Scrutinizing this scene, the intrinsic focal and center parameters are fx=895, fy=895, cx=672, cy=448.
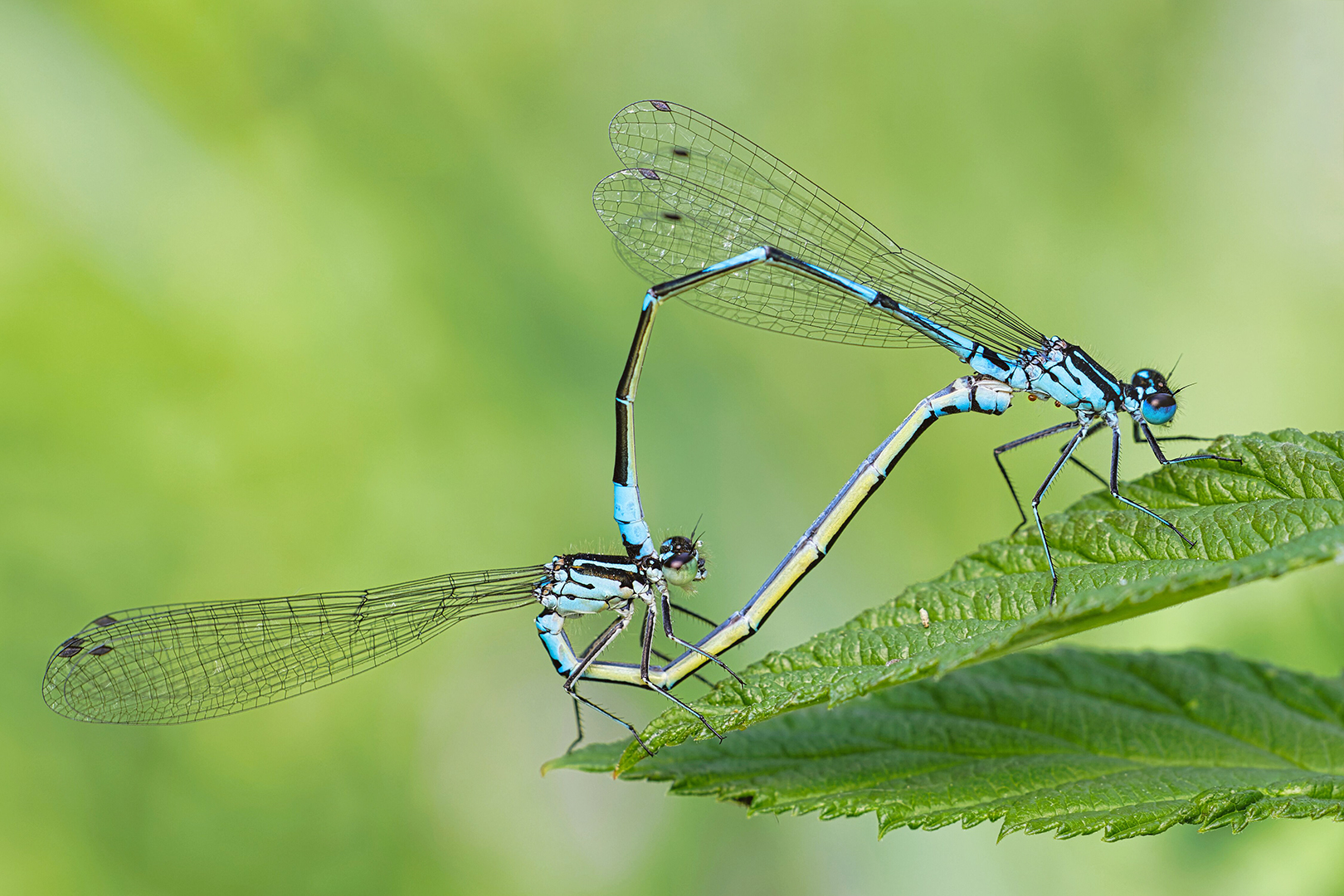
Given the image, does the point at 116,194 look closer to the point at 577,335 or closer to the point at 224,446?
the point at 224,446

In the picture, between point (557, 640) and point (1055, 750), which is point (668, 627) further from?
point (1055, 750)

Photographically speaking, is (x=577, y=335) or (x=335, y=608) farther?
(x=577, y=335)

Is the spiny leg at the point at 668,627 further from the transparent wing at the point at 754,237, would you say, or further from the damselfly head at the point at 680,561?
the transparent wing at the point at 754,237

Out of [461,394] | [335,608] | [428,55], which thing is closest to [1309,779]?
[335,608]

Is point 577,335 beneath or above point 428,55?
beneath

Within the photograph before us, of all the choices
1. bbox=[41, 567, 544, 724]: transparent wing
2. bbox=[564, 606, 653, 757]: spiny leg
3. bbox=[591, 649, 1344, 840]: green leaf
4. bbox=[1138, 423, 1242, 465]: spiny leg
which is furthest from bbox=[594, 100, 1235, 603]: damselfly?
bbox=[591, 649, 1344, 840]: green leaf

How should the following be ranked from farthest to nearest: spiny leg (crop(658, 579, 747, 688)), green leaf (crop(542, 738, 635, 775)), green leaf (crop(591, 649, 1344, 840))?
1. spiny leg (crop(658, 579, 747, 688))
2. green leaf (crop(542, 738, 635, 775))
3. green leaf (crop(591, 649, 1344, 840))

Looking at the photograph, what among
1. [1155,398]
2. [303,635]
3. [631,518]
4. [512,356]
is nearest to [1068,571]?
[1155,398]

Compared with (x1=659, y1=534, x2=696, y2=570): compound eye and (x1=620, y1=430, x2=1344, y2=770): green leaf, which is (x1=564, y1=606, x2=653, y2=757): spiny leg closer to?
(x1=659, y1=534, x2=696, y2=570): compound eye
